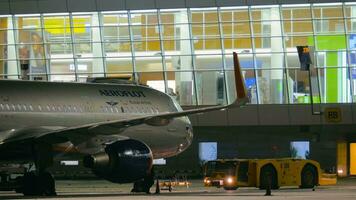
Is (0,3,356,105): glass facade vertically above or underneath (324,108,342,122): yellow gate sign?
above

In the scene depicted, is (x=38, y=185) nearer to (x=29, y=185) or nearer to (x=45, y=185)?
(x=45, y=185)

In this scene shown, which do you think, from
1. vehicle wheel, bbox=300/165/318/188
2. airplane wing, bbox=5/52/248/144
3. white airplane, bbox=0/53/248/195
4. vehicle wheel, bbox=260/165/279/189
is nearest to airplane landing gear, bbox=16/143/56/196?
white airplane, bbox=0/53/248/195

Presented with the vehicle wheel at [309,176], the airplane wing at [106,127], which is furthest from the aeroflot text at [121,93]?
Result: the vehicle wheel at [309,176]

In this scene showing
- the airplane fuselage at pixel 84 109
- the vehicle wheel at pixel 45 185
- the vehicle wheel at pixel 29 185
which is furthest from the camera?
the vehicle wheel at pixel 29 185

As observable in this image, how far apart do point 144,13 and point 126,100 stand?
971 inches

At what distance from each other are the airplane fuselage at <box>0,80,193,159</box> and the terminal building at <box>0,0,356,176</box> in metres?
21.9

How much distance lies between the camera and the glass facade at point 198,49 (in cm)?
5659

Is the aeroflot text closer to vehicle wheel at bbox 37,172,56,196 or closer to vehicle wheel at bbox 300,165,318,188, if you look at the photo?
vehicle wheel at bbox 37,172,56,196

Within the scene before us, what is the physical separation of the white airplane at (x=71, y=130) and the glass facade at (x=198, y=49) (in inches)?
979

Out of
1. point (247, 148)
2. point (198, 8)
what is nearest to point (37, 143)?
point (198, 8)

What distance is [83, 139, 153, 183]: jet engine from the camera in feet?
90.9

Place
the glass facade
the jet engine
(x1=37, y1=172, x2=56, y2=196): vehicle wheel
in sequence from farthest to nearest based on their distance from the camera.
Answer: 1. the glass facade
2. (x1=37, y1=172, x2=56, y2=196): vehicle wheel
3. the jet engine

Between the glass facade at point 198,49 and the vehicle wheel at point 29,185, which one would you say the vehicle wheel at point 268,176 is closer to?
the vehicle wheel at point 29,185

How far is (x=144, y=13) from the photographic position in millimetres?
57438
